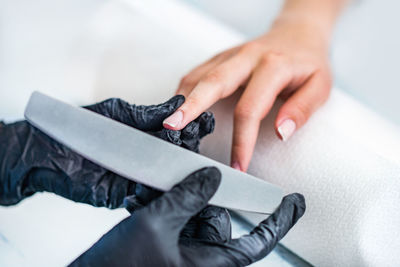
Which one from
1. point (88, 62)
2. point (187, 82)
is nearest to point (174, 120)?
point (187, 82)

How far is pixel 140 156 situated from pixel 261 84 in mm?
230

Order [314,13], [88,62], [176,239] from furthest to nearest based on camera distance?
[314,13]
[88,62]
[176,239]

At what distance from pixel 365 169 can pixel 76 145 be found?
0.37 m

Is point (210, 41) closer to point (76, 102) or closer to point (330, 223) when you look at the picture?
point (76, 102)

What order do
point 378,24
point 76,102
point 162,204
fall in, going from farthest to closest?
point 378,24 < point 76,102 < point 162,204

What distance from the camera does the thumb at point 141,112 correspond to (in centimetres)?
42

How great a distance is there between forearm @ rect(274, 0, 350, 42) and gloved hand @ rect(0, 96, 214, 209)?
43 cm

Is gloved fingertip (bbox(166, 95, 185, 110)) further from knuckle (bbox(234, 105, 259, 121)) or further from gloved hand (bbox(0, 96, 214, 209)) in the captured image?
knuckle (bbox(234, 105, 259, 121))

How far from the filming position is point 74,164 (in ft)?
1.69

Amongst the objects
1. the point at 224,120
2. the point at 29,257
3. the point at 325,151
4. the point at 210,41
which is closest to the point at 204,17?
the point at 210,41

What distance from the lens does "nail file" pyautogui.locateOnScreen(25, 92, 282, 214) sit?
1.25 ft

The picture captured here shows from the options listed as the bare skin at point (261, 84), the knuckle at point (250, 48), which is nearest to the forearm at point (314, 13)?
the bare skin at point (261, 84)

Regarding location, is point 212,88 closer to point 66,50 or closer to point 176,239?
point 176,239

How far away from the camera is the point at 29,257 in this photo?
516mm
